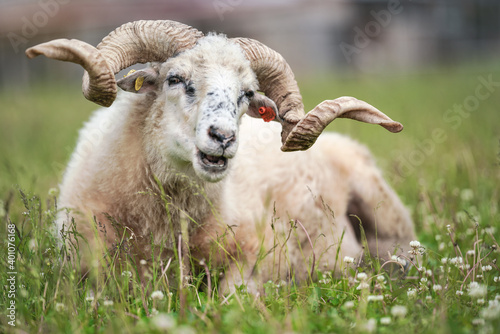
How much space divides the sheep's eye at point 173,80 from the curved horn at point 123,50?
177 millimetres

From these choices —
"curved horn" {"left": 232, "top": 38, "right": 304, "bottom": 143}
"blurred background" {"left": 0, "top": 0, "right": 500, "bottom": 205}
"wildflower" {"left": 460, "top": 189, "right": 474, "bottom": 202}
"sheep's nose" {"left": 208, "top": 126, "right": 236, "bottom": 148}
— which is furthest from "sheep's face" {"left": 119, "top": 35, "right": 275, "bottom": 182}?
"blurred background" {"left": 0, "top": 0, "right": 500, "bottom": 205}

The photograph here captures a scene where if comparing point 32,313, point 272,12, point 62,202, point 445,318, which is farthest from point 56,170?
point 272,12

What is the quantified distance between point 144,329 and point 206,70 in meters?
1.84

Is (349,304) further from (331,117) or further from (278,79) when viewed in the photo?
(278,79)

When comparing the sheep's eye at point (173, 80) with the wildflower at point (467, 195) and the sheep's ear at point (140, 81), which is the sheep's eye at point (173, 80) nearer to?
the sheep's ear at point (140, 81)

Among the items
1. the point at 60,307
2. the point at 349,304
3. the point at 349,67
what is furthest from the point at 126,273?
→ the point at 349,67

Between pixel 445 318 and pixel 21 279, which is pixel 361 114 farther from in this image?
pixel 21 279

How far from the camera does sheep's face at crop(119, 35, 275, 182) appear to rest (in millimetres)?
3318

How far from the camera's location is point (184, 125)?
3543 millimetres

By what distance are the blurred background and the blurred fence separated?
63 mm

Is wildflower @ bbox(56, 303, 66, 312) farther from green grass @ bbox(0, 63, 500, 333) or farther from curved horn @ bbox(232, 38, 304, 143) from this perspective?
curved horn @ bbox(232, 38, 304, 143)

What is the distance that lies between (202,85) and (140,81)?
0.47m

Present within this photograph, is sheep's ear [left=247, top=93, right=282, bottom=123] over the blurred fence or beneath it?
beneath

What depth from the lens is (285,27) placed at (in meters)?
27.6
